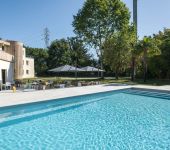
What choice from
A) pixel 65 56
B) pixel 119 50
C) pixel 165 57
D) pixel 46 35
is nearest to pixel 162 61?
pixel 165 57

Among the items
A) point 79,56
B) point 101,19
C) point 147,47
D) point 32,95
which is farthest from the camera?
point 79,56

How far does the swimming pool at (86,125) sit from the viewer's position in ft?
24.5

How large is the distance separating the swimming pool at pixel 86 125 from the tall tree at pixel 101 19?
2208 cm

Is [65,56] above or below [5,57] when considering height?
above

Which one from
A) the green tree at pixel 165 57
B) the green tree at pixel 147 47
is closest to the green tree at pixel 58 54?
the green tree at pixel 165 57

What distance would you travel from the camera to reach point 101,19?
35062mm

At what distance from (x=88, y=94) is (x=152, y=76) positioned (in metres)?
23.0

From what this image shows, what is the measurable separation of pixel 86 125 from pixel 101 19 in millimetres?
27317

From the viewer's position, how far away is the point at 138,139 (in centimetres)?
784

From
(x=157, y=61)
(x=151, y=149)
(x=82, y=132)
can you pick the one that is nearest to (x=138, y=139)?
(x=151, y=149)

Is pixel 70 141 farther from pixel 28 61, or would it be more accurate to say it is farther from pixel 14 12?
pixel 28 61

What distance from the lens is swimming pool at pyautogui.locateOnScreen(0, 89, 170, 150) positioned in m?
7.48

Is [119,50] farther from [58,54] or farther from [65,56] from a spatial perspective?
[58,54]

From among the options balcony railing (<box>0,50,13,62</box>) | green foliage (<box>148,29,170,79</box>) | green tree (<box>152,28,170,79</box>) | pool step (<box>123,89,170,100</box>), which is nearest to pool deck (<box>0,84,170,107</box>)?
pool step (<box>123,89,170,100</box>)
